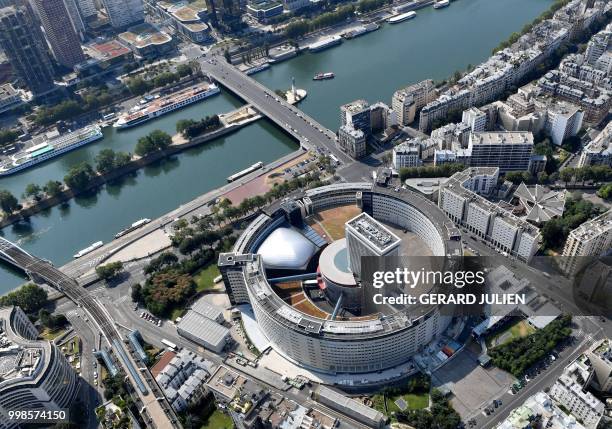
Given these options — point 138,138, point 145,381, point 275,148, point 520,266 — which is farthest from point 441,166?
point 138,138

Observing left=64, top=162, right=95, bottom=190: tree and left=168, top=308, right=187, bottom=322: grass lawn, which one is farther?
left=64, top=162, right=95, bottom=190: tree

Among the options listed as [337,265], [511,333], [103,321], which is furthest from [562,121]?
[103,321]

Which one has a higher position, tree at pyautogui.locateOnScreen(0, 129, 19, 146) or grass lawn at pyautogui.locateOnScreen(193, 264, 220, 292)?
tree at pyautogui.locateOnScreen(0, 129, 19, 146)

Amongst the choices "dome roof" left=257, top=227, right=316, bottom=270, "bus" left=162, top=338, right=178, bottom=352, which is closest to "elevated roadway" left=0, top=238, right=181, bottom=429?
"bus" left=162, top=338, right=178, bottom=352

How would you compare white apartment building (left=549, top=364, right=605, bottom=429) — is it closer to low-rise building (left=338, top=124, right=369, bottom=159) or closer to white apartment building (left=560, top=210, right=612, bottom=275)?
white apartment building (left=560, top=210, right=612, bottom=275)

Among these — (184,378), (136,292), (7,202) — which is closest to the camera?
(184,378)

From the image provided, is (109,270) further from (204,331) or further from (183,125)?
(183,125)
